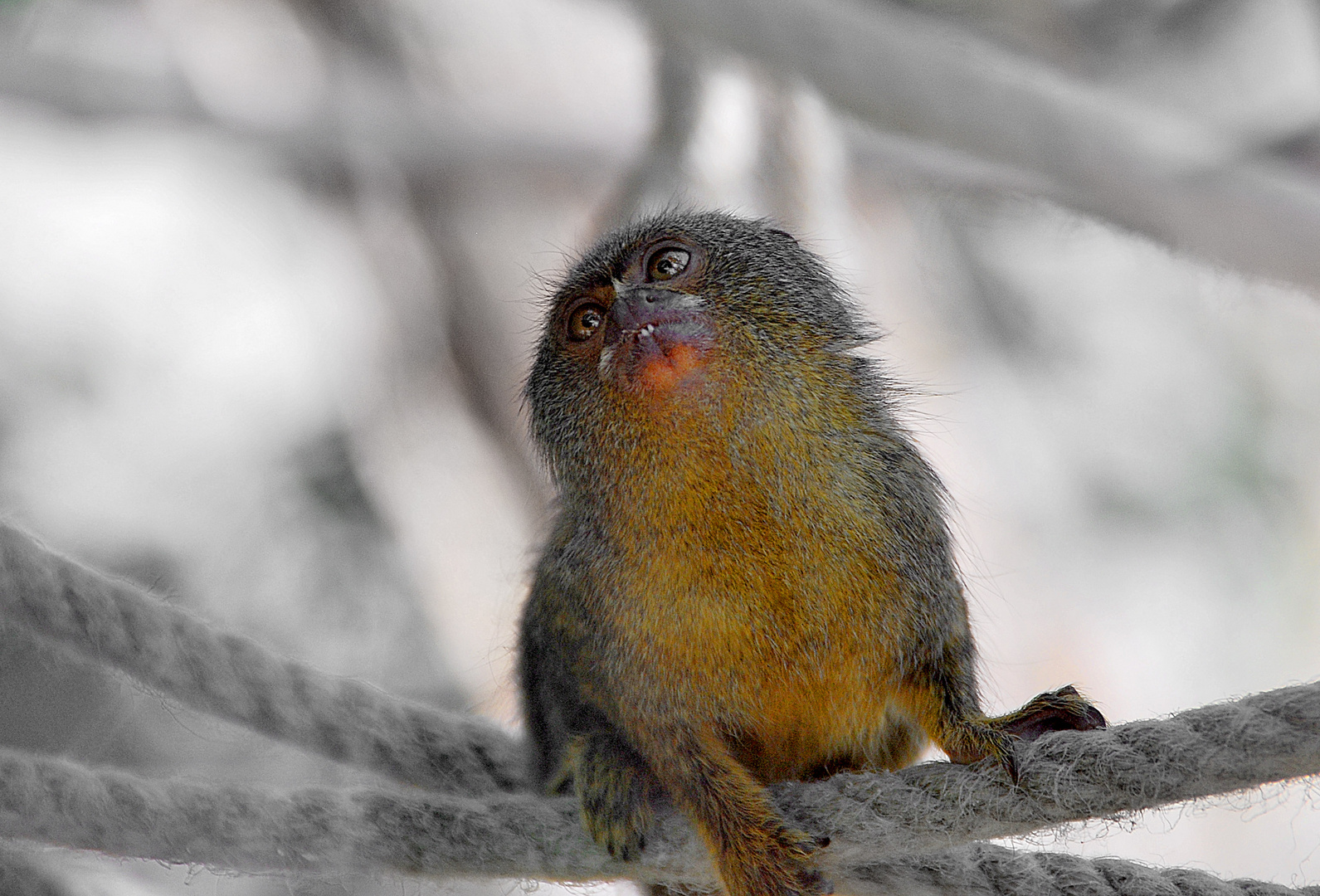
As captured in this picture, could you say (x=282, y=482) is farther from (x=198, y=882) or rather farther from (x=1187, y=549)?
(x=1187, y=549)

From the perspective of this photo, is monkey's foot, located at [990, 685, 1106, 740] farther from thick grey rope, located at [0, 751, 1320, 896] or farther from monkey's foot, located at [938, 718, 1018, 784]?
thick grey rope, located at [0, 751, 1320, 896]

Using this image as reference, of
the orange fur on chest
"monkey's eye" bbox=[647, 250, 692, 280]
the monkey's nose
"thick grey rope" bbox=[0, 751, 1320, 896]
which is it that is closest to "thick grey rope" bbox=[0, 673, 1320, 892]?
"thick grey rope" bbox=[0, 751, 1320, 896]

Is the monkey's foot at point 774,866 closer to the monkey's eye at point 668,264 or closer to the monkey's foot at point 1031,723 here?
the monkey's foot at point 1031,723

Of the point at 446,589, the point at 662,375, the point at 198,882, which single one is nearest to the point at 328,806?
the point at 198,882

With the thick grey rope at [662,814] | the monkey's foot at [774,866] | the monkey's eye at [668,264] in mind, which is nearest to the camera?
the thick grey rope at [662,814]

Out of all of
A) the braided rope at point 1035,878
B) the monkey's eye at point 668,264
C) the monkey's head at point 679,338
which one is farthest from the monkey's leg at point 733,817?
the monkey's eye at point 668,264

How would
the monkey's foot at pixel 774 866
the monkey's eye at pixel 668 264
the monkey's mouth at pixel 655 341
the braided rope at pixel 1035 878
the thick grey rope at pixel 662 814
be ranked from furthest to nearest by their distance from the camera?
the monkey's eye at pixel 668 264
the monkey's mouth at pixel 655 341
the monkey's foot at pixel 774 866
the braided rope at pixel 1035 878
the thick grey rope at pixel 662 814

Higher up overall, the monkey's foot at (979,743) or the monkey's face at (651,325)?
the monkey's face at (651,325)

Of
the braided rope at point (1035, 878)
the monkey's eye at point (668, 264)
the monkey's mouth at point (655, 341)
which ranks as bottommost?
the braided rope at point (1035, 878)
